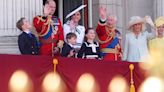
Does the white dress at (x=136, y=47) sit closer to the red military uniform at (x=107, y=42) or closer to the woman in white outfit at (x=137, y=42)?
the woman in white outfit at (x=137, y=42)

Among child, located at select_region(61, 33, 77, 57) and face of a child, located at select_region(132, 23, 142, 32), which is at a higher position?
face of a child, located at select_region(132, 23, 142, 32)

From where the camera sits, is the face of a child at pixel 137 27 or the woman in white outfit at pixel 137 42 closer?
the woman in white outfit at pixel 137 42

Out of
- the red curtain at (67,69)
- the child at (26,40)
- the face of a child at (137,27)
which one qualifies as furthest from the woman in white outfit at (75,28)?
the child at (26,40)

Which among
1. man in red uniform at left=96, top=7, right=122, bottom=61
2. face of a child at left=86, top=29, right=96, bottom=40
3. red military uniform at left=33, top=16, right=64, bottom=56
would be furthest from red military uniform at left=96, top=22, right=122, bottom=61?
red military uniform at left=33, top=16, right=64, bottom=56

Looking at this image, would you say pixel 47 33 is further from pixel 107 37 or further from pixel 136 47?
pixel 136 47

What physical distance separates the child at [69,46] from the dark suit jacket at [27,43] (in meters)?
0.67

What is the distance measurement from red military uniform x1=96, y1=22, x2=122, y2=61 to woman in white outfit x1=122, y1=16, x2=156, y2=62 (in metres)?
0.23

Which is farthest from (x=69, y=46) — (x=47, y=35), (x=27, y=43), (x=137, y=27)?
(x=137, y=27)

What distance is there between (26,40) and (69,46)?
96 centimetres

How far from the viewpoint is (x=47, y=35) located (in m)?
13.0

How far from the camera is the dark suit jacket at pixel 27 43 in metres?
12.4

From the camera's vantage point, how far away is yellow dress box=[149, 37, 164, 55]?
1346cm

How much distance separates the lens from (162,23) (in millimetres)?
13961

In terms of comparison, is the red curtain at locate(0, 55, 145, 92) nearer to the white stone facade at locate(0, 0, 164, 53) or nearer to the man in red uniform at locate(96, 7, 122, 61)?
the man in red uniform at locate(96, 7, 122, 61)
